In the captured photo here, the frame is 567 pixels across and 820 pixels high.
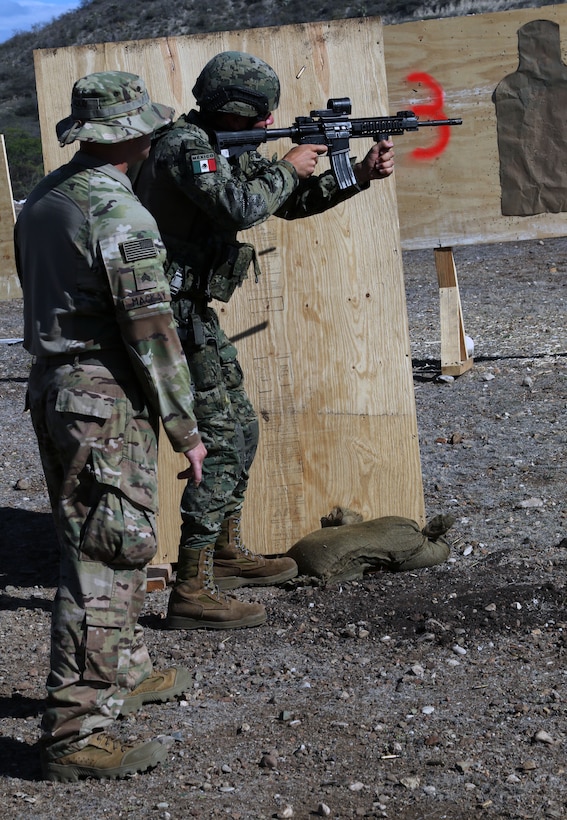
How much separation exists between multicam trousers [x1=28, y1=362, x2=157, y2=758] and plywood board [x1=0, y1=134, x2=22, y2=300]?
9.44 metres

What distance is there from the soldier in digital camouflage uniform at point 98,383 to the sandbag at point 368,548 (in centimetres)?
168

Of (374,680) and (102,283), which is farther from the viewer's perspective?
(374,680)

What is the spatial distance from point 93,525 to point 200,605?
4.60ft

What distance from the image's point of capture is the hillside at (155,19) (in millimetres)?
40625

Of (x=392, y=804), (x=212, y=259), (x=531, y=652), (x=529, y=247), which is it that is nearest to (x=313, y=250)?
(x=212, y=259)

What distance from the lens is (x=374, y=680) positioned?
148 inches

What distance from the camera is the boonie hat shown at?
2.91 m

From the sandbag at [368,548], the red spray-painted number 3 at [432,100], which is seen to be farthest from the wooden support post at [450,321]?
the sandbag at [368,548]

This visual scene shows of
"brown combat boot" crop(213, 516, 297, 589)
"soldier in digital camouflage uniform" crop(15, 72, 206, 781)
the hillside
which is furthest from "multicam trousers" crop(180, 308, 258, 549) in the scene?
the hillside

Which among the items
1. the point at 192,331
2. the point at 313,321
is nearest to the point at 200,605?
the point at 192,331

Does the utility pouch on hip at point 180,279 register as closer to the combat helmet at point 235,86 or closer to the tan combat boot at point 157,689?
the combat helmet at point 235,86

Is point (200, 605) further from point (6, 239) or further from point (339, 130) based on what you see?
point (6, 239)

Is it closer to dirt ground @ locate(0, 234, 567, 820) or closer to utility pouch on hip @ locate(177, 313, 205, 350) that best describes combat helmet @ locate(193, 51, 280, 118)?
utility pouch on hip @ locate(177, 313, 205, 350)

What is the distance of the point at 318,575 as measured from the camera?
4.65m
